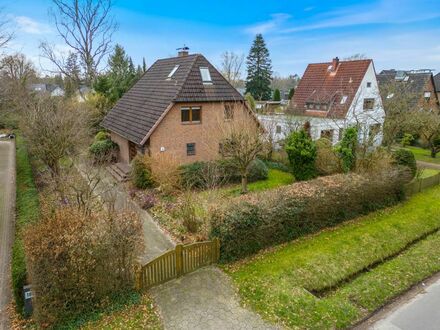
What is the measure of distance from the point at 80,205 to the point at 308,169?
1298 cm

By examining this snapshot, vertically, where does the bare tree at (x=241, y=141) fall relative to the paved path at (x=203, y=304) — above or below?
above

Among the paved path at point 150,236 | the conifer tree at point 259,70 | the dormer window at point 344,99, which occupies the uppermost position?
the conifer tree at point 259,70

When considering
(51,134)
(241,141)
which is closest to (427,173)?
(241,141)

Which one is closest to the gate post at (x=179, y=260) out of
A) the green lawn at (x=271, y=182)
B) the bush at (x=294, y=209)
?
the bush at (x=294, y=209)

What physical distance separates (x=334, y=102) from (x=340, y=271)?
20.4 m

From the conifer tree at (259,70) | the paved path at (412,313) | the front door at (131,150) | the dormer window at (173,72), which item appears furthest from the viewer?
the conifer tree at (259,70)

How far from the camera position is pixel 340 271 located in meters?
10.2

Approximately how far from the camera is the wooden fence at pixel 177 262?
868 cm

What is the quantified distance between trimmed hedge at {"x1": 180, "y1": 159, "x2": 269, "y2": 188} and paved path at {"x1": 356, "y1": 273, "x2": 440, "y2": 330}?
30.9 feet

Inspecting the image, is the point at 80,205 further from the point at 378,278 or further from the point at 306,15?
the point at 306,15

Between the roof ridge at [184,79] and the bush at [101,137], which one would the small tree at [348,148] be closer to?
the roof ridge at [184,79]

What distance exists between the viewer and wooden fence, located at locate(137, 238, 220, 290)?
8680 mm

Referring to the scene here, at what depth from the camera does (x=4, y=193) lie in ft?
51.6

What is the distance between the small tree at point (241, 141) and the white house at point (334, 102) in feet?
23.4
